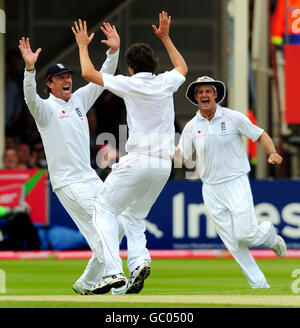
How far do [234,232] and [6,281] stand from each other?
3198mm

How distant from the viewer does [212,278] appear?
13.2 meters

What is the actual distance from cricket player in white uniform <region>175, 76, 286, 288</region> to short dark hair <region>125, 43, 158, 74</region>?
1683 mm

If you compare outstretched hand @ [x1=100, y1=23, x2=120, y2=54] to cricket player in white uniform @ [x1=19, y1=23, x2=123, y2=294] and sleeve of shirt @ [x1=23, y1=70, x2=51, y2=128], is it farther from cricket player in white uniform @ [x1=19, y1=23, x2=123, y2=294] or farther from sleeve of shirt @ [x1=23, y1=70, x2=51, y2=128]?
sleeve of shirt @ [x1=23, y1=70, x2=51, y2=128]

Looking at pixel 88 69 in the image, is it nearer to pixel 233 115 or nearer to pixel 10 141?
pixel 233 115

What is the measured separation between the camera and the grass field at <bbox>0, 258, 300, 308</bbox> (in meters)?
7.80

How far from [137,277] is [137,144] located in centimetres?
114

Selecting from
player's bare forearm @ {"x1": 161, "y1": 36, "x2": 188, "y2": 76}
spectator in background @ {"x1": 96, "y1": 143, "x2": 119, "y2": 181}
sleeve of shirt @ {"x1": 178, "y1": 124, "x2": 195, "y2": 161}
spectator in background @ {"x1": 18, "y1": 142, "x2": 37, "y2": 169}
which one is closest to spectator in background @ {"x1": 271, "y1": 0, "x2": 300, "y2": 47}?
spectator in background @ {"x1": 96, "y1": 143, "x2": 119, "y2": 181}

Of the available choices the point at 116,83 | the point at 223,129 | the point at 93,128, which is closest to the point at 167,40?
the point at 116,83

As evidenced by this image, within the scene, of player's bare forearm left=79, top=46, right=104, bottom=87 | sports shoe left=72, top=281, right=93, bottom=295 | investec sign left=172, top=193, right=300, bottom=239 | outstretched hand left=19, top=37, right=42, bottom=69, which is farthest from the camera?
investec sign left=172, top=193, right=300, bottom=239

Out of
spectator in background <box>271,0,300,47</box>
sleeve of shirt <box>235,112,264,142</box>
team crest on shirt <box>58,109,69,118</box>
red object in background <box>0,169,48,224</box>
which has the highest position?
spectator in background <box>271,0,300,47</box>

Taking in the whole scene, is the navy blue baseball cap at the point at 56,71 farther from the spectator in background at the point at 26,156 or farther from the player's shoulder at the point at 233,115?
the spectator in background at the point at 26,156

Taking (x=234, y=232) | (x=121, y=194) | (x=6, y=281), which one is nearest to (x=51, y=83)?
(x=121, y=194)

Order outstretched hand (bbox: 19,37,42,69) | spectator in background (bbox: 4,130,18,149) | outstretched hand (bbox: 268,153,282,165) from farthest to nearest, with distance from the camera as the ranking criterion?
spectator in background (bbox: 4,130,18,149), outstretched hand (bbox: 268,153,282,165), outstretched hand (bbox: 19,37,42,69)
